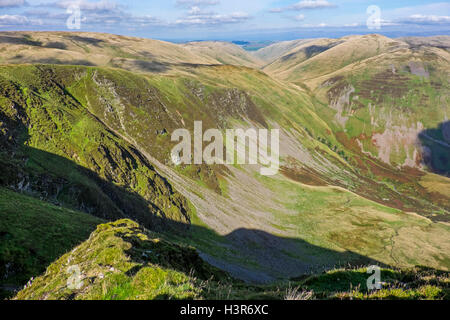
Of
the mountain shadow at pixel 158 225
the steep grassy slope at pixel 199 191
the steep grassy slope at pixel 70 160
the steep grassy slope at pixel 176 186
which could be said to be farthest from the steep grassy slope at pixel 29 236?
the steep grassy slope at pixel 199 191

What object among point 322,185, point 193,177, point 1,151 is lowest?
point 322,185

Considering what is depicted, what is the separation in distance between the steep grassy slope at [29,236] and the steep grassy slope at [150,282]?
5896 mm

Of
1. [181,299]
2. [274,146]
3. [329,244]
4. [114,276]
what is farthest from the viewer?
[274,146]

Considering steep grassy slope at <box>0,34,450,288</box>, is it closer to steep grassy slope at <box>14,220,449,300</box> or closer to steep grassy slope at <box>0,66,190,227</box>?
steep grassy slope at <box>0,66,190,227</box>

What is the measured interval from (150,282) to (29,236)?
71.1 feet

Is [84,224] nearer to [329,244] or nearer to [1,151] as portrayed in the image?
[1,151]

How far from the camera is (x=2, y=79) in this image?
79.8 metres

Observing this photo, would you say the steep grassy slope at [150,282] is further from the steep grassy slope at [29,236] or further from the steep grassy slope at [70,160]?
the steep grassy slope at [70,160]

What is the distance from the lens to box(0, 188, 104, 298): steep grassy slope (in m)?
21.4

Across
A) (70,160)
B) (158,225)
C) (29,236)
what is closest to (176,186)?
(158,225)

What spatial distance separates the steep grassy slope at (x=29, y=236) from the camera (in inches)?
842

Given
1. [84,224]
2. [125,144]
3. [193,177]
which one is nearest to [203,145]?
[193,177]

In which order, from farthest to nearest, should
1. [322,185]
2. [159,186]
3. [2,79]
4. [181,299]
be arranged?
[322,185]
[159,186]
[2,79]
[181,299]
